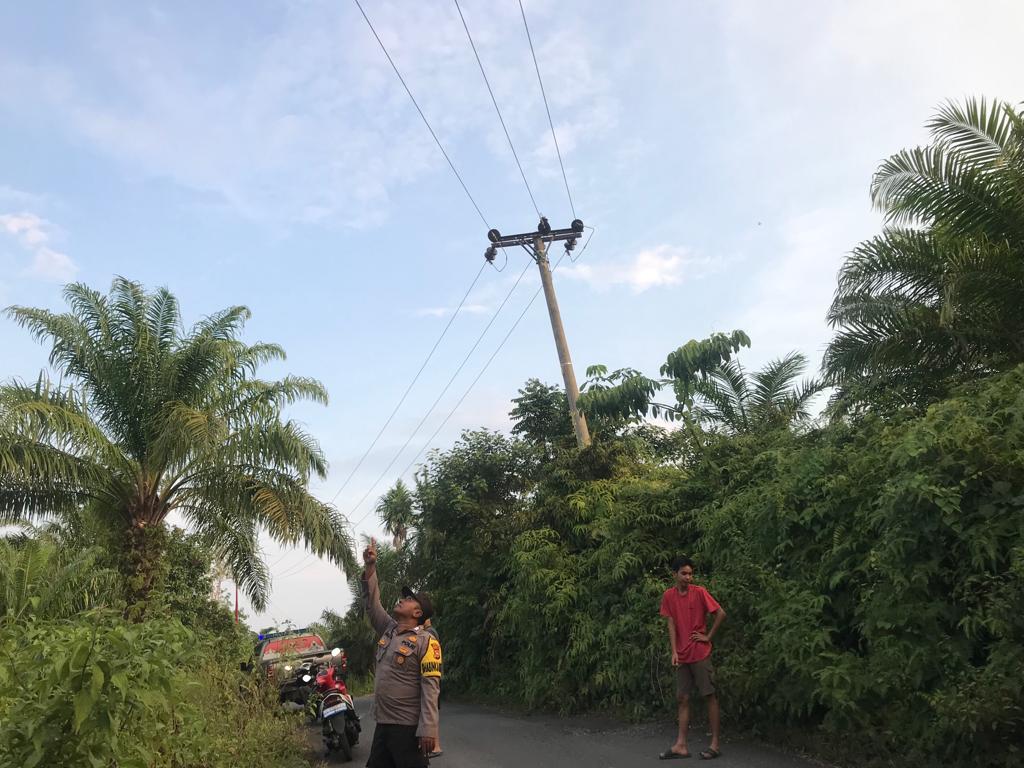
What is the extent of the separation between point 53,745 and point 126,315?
37.5 feet

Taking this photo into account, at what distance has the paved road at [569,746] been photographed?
7199 mm

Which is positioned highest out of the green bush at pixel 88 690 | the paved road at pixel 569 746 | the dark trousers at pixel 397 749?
the green bush at pixel 88 690

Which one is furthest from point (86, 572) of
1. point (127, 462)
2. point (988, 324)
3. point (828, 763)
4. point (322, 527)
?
point (988, 324)

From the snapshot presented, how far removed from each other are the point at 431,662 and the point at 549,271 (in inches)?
521

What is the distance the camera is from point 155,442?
1315 cm

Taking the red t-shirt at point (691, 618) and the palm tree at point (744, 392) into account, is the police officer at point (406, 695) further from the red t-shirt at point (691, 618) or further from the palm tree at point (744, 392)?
the palm tree at point (744, 392)

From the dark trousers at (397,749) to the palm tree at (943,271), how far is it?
275 inches

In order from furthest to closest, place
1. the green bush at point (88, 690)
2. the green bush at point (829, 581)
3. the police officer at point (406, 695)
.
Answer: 1. the green bush at point (829, 581)
2. the police officer at point (406, 695)
3. the green bush at point (88, 690)

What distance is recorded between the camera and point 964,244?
32.3 ft

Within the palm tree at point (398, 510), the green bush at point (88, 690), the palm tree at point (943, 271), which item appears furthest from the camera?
the palm tree at point (398, 510)

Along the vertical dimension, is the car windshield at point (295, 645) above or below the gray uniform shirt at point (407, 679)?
above

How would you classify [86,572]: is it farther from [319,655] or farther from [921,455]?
[921,455]

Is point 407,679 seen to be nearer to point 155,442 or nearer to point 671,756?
point 671,756

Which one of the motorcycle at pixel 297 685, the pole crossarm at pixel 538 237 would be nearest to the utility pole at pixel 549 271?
Answer: the pole crossarm at pixel 538 237
